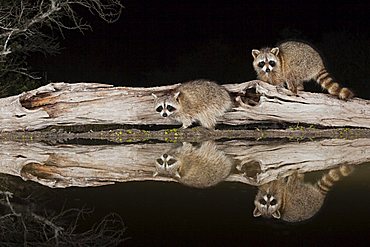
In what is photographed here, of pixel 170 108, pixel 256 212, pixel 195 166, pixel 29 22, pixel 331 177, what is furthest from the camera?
pixel 29 22

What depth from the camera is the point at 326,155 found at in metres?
6.88

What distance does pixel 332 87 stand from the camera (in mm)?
9211

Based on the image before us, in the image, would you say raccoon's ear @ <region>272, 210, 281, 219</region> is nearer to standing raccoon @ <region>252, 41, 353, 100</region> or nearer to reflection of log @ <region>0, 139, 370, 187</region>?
reflection of log @ <region>0, 139, 370, 187</region>

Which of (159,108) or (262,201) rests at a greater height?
(159,108)

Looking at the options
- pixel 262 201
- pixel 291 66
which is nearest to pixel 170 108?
pixel 291 66

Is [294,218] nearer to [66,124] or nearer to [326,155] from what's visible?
[326,155]

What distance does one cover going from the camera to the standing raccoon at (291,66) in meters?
9.36

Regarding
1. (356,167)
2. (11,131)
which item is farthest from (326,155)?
(11,131)

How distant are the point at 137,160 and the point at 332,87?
381cm

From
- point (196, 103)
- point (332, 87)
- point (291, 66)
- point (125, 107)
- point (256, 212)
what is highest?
point (291, 66)

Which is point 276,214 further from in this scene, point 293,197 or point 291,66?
point 291,66

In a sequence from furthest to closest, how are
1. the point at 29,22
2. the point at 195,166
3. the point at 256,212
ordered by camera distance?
the point at 29,22, the point at 195,166, the point at 256,212

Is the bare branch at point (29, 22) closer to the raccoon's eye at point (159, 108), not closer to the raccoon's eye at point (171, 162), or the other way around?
the raccoon's eye at point (159, 108)

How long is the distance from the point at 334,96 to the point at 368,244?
6.16 meters
